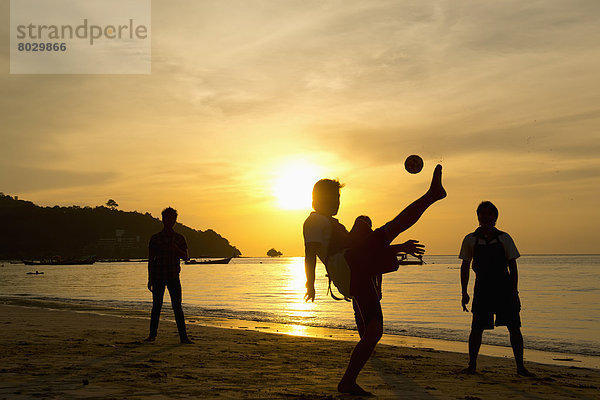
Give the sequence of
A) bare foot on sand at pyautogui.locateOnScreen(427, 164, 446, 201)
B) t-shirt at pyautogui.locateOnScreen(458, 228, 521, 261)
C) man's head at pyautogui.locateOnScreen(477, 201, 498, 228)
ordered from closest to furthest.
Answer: bare foot on sand at pyautogui.locateOnScreen(427, 164, 446, 201) < t-shirt at pyautogui.locateOnScreen(458, 228, 521, 261) < man's head at pyautogui.locateOnScreen(477, 201, 498, 228)

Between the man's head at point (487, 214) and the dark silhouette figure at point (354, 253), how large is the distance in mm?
2399

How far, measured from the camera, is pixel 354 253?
5668 mm

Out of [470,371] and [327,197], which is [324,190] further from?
[470,371]

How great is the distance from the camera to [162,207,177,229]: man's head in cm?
1018

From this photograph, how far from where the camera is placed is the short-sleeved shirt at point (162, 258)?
33.9ft

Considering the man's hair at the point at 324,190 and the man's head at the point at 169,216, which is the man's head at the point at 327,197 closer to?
the man's hair at the point at 324,190

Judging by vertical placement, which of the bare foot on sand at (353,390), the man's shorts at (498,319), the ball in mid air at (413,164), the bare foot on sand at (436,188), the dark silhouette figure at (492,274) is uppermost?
the ball in mid air at (413,164)

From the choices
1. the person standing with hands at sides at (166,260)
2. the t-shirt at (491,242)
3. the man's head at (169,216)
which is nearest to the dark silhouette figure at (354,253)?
the t-shirt at (491,242)

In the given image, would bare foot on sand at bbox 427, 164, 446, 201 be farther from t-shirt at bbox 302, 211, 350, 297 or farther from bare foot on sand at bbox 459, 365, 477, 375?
bare foot on sand at bbox 459, 365, 477, 375

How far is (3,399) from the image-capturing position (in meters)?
5.46

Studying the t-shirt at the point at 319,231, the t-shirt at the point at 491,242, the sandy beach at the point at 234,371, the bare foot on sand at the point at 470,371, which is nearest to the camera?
the t-shirt at the point at 319,231

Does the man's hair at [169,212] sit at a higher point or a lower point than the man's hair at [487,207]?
higher

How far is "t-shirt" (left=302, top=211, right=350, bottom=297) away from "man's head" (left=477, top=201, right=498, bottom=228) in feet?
9.73

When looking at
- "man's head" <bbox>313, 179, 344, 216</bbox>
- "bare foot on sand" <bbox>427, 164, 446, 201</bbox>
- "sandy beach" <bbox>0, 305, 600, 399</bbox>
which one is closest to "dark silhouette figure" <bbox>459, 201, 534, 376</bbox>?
"sandy beach" <bbox>0, 305, 600, 399</bbox>
